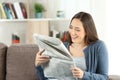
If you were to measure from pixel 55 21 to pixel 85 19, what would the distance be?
78.8 inches

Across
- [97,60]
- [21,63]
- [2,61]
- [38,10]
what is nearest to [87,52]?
[97,60]

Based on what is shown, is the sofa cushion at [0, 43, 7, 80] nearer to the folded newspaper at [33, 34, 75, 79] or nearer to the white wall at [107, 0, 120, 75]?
the folded newspaper at [33, 34, 75, 79]

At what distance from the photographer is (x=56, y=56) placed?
1582 millimetres

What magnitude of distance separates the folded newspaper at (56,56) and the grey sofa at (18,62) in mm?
324

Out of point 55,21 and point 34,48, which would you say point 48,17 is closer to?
point 55,21

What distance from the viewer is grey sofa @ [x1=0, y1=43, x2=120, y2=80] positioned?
6.45ft

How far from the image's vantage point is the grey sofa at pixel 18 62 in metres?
1.97

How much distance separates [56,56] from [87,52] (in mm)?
244

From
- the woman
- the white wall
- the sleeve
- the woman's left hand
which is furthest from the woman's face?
the white wall

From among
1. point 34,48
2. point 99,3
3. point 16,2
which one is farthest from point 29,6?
point 34,48

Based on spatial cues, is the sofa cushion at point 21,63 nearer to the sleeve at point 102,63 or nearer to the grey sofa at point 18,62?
the grey sofa at point 18,62

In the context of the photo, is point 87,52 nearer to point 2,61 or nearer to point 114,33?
point 2,61

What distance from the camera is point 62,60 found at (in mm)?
1565

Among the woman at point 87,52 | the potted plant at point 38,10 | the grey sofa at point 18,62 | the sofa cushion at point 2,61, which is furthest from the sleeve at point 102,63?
the potted plant at point 38,10
